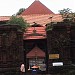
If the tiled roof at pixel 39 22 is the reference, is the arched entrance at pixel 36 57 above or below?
below

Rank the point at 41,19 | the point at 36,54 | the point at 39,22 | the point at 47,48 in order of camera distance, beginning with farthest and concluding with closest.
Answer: the point at 41,19 < the point at 39,22 < the point at 36,54 < the point at 47,48

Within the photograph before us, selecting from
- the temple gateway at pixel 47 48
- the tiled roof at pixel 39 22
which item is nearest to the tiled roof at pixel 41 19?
the tiled roof at pixel 39 22

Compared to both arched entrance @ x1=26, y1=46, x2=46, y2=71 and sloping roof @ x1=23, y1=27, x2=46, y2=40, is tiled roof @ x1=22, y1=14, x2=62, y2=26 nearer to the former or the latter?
sloping roof @ x1=23, y1=27, x2=46, y2=40

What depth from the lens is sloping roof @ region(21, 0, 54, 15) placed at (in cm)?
4816

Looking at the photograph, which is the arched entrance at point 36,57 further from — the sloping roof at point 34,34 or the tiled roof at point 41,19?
the tiled roof at point 41,19

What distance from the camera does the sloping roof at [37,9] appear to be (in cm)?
4816

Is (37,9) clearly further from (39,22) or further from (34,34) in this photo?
(34,34)

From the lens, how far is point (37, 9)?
48.6 metres

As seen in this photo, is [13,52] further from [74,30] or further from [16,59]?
[74,30]

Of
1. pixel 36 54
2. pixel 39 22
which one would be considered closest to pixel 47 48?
pixel 36 54

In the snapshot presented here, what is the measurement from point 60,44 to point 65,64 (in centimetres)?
198

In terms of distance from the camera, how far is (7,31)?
103 feet

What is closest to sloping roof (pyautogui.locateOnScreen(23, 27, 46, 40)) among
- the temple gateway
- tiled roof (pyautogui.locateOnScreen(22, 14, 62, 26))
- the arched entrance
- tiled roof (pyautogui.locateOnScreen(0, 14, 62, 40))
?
tiled roof (pyautogui.locateOnScreen(0, 14, 62, 40))

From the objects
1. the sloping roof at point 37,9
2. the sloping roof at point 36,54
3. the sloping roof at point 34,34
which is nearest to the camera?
the sloping roof at point 36,54
